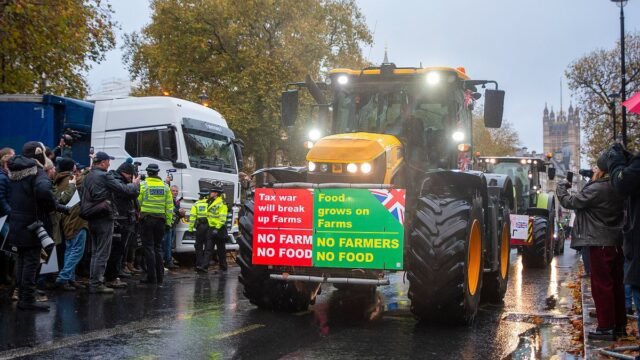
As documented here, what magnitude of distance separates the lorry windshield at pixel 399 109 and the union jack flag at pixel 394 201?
67.0 inches

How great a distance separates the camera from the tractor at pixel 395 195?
26.1 feet

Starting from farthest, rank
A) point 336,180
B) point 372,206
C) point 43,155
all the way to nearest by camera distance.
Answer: point 43,155 → point 336,180 → point 372,206

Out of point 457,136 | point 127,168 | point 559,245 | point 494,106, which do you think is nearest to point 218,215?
point 127,168

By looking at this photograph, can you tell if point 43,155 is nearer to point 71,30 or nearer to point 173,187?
point 173,187

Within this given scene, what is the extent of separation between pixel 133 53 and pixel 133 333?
34819 mm

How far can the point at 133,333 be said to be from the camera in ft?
24.8

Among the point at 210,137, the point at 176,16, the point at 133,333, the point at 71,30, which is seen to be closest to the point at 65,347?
the point at 133,333

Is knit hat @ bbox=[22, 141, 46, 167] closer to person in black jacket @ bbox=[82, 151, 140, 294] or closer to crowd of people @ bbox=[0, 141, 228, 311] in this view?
crowd of people @ bbox=[0, 141, 228, 311]

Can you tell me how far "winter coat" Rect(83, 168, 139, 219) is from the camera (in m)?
10.7

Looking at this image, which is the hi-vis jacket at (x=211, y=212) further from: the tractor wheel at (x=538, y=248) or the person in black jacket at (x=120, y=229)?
the tractor wheel at (x=538, y=248)

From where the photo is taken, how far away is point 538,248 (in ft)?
58.0

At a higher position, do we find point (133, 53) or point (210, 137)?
point (133, 53)

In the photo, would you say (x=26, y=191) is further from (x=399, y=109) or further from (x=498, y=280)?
(x=498, y=280)

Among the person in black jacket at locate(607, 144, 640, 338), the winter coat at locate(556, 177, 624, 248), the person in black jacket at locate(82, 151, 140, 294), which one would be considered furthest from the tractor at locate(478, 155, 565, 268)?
the person in black jacket at locate(607, 144, 640, 338)
